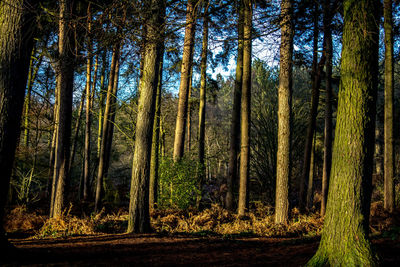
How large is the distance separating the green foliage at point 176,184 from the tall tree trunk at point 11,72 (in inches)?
237

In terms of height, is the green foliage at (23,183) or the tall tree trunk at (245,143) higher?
the tall tree trunk at (245,143)

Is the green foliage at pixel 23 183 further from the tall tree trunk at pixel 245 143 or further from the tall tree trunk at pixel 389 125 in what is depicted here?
the tall tree trunk at pixel 389 125

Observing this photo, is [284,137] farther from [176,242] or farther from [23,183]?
[23,183]

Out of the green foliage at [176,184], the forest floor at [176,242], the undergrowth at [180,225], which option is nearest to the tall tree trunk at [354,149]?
the forest floor at [176,242]

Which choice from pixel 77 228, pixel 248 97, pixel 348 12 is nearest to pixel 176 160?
pixel 248 97

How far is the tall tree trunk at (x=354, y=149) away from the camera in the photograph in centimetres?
354

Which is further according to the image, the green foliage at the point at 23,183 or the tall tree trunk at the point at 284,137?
the green foliage at the point at 23,183

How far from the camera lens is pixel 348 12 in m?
3.79

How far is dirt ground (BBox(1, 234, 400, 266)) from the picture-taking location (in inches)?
148

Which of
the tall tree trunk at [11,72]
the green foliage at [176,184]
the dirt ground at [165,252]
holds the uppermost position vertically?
the tall tree trunk at [11,72]

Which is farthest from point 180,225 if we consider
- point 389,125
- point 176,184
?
point 389,125

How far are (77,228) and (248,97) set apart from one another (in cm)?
663

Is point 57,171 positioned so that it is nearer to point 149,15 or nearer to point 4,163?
point 4,163

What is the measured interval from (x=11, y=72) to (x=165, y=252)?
3670 millimetres
